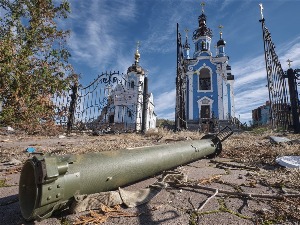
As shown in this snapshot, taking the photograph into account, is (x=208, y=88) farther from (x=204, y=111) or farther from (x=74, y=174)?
(x=74, y=174)

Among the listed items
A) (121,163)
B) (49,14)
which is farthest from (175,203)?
(49,14)

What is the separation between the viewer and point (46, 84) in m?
3.57

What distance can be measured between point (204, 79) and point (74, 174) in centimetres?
2881

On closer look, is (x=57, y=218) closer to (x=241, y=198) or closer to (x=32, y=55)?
(x=241, y=198)

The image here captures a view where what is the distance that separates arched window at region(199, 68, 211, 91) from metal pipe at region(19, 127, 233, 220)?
27081 mm

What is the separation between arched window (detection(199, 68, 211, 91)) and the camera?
92.6ft

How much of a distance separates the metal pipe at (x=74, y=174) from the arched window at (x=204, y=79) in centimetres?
2708

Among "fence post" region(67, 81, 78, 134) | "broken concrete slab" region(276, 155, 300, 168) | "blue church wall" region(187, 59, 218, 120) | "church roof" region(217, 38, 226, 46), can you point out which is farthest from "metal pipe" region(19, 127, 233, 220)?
"church roof" region(217, 38, 226, 46)

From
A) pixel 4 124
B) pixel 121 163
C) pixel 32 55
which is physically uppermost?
pixel 32 55

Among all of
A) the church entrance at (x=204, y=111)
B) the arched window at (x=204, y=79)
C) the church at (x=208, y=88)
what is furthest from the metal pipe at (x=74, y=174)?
the arched window at (x=204, y=79)

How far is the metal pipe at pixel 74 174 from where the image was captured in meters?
1.19

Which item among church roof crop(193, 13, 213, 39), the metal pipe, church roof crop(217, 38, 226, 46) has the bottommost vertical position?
the metal pipe

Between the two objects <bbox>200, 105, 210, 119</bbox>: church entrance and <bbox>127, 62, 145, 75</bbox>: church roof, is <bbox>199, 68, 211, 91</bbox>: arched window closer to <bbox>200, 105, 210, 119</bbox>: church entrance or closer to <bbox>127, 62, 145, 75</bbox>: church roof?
<bbox>200, 105, 210, 119</bbox>: church entrance

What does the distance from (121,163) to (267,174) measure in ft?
6.00
